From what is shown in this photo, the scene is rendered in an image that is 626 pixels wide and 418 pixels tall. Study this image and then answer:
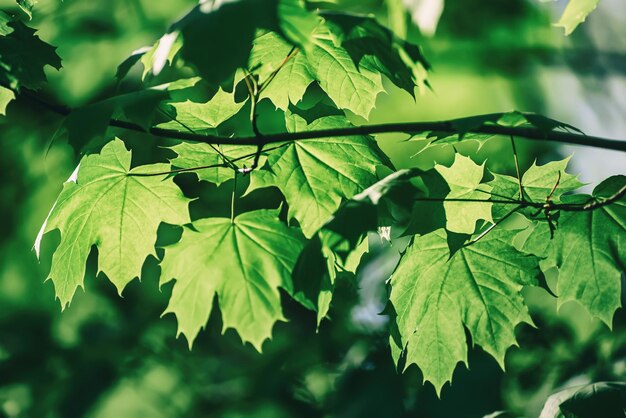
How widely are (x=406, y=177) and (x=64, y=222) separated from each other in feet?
3.12

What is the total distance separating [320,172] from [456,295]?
482 millimetres

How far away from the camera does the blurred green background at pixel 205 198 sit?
13.7 feet

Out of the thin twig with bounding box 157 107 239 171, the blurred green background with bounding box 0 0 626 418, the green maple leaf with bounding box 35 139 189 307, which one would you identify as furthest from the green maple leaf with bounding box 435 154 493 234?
the blurred green background with bounding box 0 0 626 418

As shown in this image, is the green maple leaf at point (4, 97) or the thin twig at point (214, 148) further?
the green maple leaf at point (4, 97)

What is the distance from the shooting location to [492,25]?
17.9 feet

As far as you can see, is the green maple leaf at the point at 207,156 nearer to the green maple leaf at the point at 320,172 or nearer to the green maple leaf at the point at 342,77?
the green maple leaf at the point at 320,172

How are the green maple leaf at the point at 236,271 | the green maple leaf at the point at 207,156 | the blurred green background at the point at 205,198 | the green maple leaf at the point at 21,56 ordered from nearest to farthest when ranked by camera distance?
the green maple leaf at the point at 21,56
the green maple leaf at the point at 236,271
the green maple leaf at the point at 207,156
the blurred green background at the point at 205,198

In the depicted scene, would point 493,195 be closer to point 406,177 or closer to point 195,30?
point 406,177

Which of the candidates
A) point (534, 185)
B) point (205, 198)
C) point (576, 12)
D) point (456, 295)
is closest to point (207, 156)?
point (456, 295)

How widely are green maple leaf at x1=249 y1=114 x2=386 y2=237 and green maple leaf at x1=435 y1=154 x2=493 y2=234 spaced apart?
183 millimetres

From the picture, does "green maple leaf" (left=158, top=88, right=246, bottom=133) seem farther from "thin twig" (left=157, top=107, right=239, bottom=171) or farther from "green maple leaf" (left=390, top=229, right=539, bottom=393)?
"green maple leaf" (left=390, top=229, right=539, bottom=393)

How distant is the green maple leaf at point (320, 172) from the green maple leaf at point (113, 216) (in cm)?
27

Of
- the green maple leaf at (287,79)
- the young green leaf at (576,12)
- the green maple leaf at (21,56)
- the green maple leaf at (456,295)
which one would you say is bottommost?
the green maple leaf at (456,295)

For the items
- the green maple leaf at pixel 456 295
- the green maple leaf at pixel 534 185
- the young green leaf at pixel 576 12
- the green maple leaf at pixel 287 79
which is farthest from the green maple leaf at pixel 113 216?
the young green leaf at pixel 576 12
